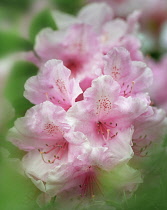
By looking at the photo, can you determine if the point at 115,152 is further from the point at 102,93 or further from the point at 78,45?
the point at 78,45

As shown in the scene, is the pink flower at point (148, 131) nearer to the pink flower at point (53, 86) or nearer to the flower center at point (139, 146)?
the flower center at point (139, 146)

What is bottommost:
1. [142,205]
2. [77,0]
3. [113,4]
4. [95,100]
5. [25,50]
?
[142,205]

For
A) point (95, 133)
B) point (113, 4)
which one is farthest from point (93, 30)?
point (113, 4)

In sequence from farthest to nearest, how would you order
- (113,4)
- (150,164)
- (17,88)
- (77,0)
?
1. (113,4)
2. (77,0)
3. (17,88)
4. (150,164)

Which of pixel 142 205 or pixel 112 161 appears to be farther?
pixel 112 161

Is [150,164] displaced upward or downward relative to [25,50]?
downward

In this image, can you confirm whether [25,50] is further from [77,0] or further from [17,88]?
[77,0]

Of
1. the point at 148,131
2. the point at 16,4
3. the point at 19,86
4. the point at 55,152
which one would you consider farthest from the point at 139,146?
the point at 16,4

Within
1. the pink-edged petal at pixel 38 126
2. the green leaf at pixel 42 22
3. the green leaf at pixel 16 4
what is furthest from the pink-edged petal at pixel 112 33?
the green leaf at pixel 16 4
